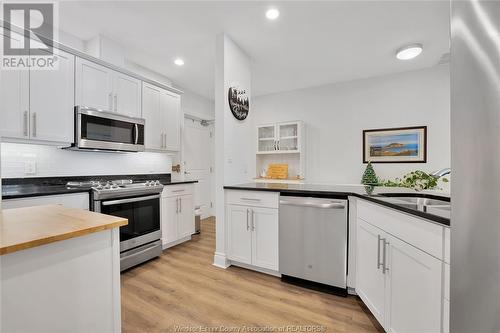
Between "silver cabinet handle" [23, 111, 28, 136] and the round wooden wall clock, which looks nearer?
"silver cabinet handle" [23, 111, 28, 136]

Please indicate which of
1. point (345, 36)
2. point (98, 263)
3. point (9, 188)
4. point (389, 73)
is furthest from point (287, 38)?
point (9, 188)

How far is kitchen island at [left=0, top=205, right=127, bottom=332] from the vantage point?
2.36 ft

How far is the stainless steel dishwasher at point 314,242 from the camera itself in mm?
1906

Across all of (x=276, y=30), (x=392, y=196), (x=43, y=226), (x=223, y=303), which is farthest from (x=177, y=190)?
(x=392, y=196)

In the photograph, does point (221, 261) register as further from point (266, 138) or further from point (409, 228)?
point (266, 138)

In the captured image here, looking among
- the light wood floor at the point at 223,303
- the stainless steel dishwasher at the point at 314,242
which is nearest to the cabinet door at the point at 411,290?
the light wood floor at the point at 223,303

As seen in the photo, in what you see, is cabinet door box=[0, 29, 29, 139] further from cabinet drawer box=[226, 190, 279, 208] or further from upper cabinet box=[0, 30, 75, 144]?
cabinet drawer box=[226, 190, 279, 208]

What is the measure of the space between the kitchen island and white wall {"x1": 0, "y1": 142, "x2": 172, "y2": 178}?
159 cm

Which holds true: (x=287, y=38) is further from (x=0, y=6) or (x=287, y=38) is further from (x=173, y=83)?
(x=0, y=6)

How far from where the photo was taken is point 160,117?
3.31 m

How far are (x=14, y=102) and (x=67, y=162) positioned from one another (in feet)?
2.64

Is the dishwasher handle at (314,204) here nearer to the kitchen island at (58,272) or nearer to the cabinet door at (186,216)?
the kitchen island at (58,272)

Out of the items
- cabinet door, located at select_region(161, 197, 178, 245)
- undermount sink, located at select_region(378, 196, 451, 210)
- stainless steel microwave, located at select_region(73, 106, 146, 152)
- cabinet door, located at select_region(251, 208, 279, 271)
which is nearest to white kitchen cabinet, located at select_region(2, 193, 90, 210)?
stainless steel microwave, located at select_region(73, 106, 146, 152)

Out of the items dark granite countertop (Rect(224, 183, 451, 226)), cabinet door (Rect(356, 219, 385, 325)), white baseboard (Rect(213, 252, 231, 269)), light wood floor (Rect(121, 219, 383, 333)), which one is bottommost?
light wood floor (Rect(121, 219, 383, 333))
